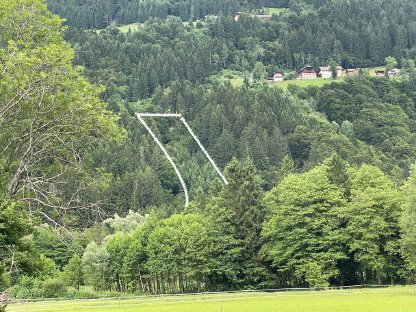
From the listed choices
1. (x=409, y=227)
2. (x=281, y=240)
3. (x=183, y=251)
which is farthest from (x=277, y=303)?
(x=183, y=251)

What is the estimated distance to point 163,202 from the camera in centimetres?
17238

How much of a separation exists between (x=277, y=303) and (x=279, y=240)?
89.2 ft

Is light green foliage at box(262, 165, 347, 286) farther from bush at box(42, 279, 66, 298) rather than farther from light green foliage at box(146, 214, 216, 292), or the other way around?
bush at box(42, 279, 66, 298)

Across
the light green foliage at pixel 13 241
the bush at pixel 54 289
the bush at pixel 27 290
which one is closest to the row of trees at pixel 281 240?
the bush at pixel 54 289

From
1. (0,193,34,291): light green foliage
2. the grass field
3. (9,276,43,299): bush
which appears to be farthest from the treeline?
(0,193,34,291): light green foliage

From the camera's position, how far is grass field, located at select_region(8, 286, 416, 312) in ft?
171

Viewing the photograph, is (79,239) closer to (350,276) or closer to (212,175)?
(350,276)

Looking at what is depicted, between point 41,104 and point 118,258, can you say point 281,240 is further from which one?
point 41,104

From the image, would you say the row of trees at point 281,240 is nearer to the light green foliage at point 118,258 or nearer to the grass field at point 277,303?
the light green foliage at point 118,258

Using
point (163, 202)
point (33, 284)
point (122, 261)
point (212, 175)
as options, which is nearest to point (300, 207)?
point (122, 261)

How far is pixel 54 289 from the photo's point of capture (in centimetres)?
8894

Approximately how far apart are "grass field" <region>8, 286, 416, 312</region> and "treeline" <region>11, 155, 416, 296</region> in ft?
32.7

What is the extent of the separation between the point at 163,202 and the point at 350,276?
8773cm

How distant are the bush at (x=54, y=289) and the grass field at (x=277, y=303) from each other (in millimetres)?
13332
